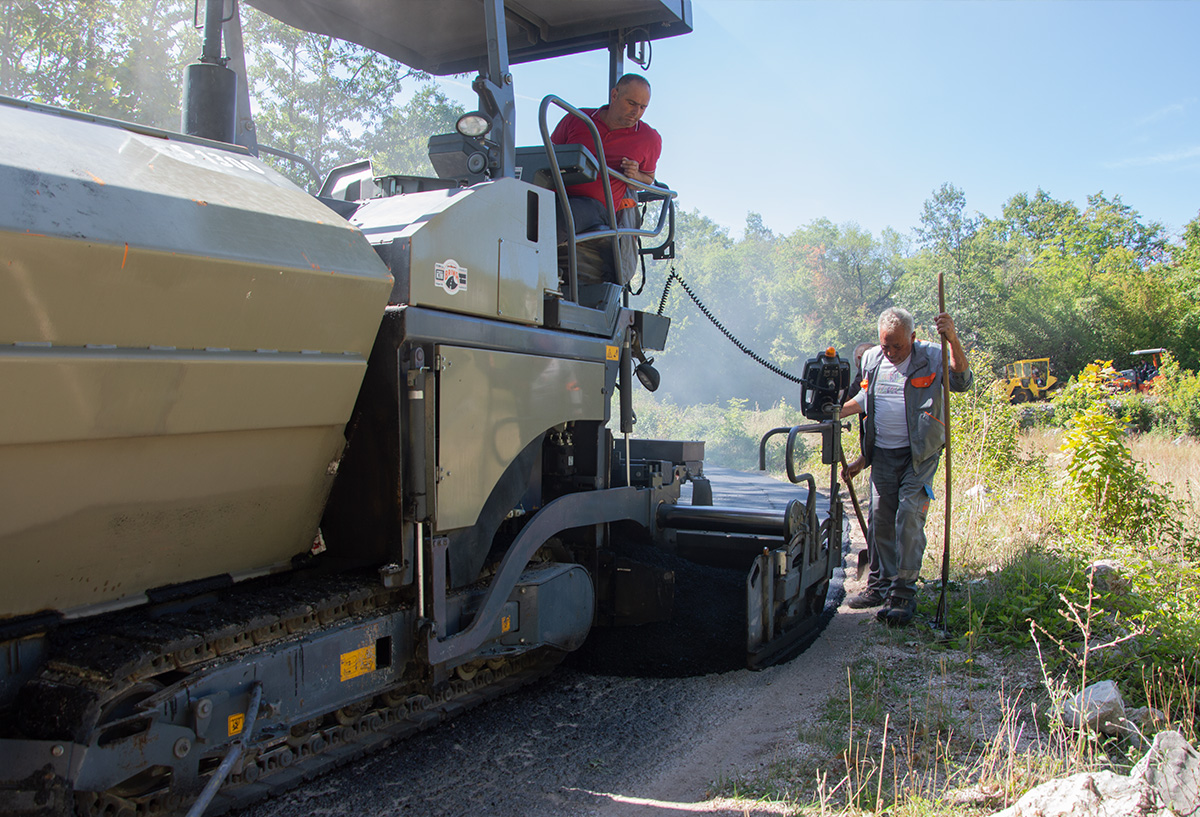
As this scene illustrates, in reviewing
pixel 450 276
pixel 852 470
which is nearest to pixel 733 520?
pixel 852 470

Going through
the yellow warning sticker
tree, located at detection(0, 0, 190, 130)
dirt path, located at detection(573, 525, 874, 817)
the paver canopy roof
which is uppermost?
tree, located at detection(0, 0, 190, 130)

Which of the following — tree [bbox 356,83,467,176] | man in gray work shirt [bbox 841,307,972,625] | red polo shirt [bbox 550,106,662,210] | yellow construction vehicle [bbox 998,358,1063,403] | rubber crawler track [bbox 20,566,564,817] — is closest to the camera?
rubber crawler track [bbox 20,566,564,817]

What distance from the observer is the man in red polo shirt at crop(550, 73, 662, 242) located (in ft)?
15.6

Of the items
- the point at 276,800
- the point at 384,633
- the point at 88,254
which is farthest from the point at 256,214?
the point at 276,800

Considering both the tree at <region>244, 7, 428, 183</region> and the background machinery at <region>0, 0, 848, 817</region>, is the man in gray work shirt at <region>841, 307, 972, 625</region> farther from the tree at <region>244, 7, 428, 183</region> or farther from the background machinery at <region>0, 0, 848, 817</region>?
the tree at <region>244, 7, 428, 183</region>

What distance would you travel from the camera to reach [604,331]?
4477mm

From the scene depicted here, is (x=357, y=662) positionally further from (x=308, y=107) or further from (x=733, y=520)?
(x=308, y=107)

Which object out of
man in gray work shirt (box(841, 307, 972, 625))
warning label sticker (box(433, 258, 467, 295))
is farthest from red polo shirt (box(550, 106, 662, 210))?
man in gray work shirt (box(841, 307, 972, 625))

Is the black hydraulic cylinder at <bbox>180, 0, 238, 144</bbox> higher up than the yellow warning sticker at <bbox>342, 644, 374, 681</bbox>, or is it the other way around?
the black hydraulic cylinder at <bbox>180, 0, 238, 144</bbox>

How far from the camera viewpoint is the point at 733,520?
5.11 m

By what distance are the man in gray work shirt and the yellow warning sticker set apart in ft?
11.3

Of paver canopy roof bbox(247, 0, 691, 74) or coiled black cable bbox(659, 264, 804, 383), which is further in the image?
coiled black cable bbox(659, 264, 804, 383)

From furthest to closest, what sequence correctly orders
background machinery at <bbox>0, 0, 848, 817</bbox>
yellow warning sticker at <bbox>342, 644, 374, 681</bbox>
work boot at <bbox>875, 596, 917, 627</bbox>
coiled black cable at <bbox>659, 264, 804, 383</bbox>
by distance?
coiled black cable at <bbox>659, 264, 804, 383</bbox> < work boot at <bbox>875, 596, 917, 627</bbox> < yellow warning sticker at <bbox>342, 644, 374, 681</bbox> < background machinery at <bbox>0, 0, 848, 817</bbox>

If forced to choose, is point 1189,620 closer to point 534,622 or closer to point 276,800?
point 534,622
